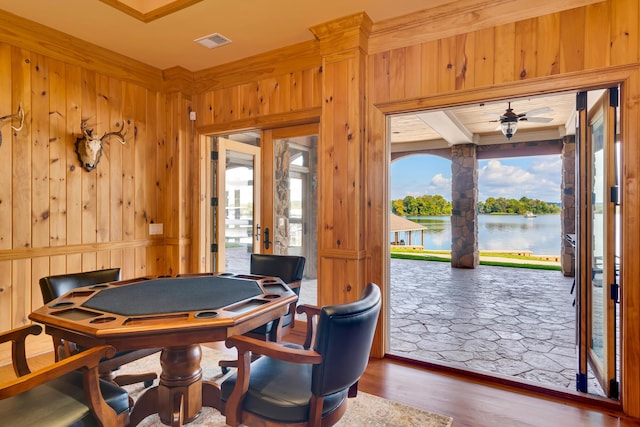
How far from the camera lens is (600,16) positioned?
238 cm

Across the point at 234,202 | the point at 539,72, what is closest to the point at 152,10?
the point at 234,202

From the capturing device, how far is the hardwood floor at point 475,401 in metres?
2.23

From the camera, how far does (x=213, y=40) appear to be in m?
3.40

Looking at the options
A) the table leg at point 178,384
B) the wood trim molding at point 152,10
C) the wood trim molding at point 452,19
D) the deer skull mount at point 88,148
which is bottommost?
the table leg at point 178,384

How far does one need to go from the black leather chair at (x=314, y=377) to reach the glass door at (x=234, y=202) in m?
2.90

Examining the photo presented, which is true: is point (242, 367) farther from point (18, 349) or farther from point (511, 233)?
point (511, 233)

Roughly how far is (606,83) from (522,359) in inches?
92.7

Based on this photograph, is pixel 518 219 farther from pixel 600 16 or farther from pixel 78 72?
pixel 78 72

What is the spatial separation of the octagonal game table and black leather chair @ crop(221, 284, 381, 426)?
194mm

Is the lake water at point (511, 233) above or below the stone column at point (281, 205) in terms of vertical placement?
below

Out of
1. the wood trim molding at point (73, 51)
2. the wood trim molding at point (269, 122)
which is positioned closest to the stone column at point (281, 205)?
the wood trim molding at point (269, 122)

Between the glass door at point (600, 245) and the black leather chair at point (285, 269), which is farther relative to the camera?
the black leather chair at point (285, 269)

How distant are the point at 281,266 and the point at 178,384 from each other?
1.21m

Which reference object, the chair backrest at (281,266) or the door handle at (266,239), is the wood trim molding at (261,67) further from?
the chair backrest at (281,266)
